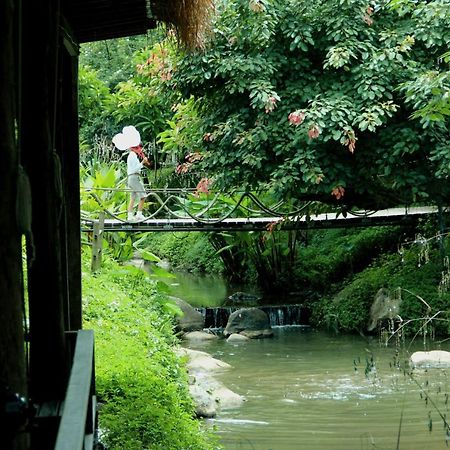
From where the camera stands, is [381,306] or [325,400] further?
[381,306]

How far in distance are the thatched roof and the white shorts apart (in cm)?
740

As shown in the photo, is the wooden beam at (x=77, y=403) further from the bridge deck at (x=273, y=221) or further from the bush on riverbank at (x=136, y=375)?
the bridge deck at (x=273, y=221)

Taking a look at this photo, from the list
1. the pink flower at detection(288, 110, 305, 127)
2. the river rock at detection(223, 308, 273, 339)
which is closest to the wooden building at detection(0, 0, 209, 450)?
the pink flower at detection(288, 110, 305, 127)

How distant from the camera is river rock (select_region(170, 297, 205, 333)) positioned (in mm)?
11953

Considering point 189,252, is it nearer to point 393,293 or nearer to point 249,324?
point 249,324

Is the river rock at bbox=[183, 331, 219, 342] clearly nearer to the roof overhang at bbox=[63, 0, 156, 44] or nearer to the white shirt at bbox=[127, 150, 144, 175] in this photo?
the white shirt at bbox=[127, 150, 144, 175]

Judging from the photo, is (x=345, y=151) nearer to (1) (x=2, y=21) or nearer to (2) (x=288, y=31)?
(2) (x=288, y=31)

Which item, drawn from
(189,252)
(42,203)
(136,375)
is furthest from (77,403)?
(189,252)

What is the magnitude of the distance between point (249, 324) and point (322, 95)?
3.50 m

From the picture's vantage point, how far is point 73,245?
13.5ft

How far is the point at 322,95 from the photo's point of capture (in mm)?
10023

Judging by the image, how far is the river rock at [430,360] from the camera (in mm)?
8734

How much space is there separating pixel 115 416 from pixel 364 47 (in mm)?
6507

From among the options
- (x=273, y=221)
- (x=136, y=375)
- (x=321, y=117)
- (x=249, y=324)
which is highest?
(x=321, y=117)
